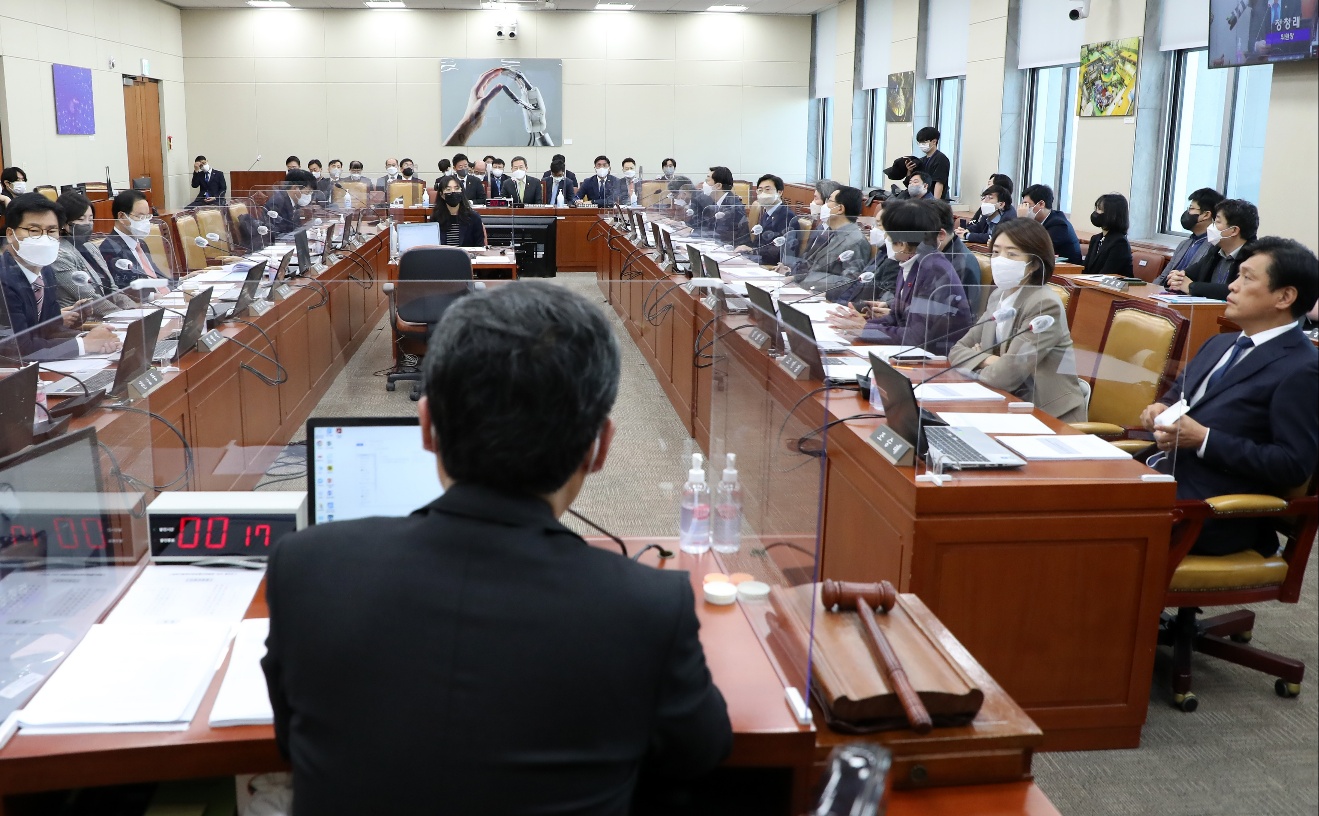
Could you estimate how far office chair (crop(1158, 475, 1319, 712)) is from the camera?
8.48 feet

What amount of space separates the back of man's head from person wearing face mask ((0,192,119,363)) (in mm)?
2312

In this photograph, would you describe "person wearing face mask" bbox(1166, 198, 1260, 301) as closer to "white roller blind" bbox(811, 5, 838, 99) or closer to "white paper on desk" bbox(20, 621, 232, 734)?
"white paper on desk" bbox(20, 621, 232, 734)

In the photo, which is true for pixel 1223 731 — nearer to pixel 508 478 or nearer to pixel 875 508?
pixel 875 508

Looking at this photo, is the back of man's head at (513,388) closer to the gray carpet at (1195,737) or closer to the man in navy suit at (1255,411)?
the gray carpet at (1195,737)

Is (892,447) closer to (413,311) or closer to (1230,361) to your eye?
(1230,361)

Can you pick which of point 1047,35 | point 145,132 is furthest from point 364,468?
point 145,132

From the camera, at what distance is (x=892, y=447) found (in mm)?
2621

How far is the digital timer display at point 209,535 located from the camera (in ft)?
6.05

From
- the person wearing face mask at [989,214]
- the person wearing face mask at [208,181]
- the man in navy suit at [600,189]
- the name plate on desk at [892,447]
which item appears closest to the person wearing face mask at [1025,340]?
the name plate on desk at [892,447]

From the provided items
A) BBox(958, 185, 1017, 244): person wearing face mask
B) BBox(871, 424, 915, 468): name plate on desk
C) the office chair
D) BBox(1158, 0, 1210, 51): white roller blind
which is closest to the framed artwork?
BBox(1158, 0, 1210, 51): white roller blind

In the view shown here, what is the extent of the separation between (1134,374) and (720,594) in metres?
1.85

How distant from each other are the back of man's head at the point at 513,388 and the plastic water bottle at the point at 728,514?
933 millimetres

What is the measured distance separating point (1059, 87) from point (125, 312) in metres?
8.35

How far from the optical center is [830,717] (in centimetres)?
149
